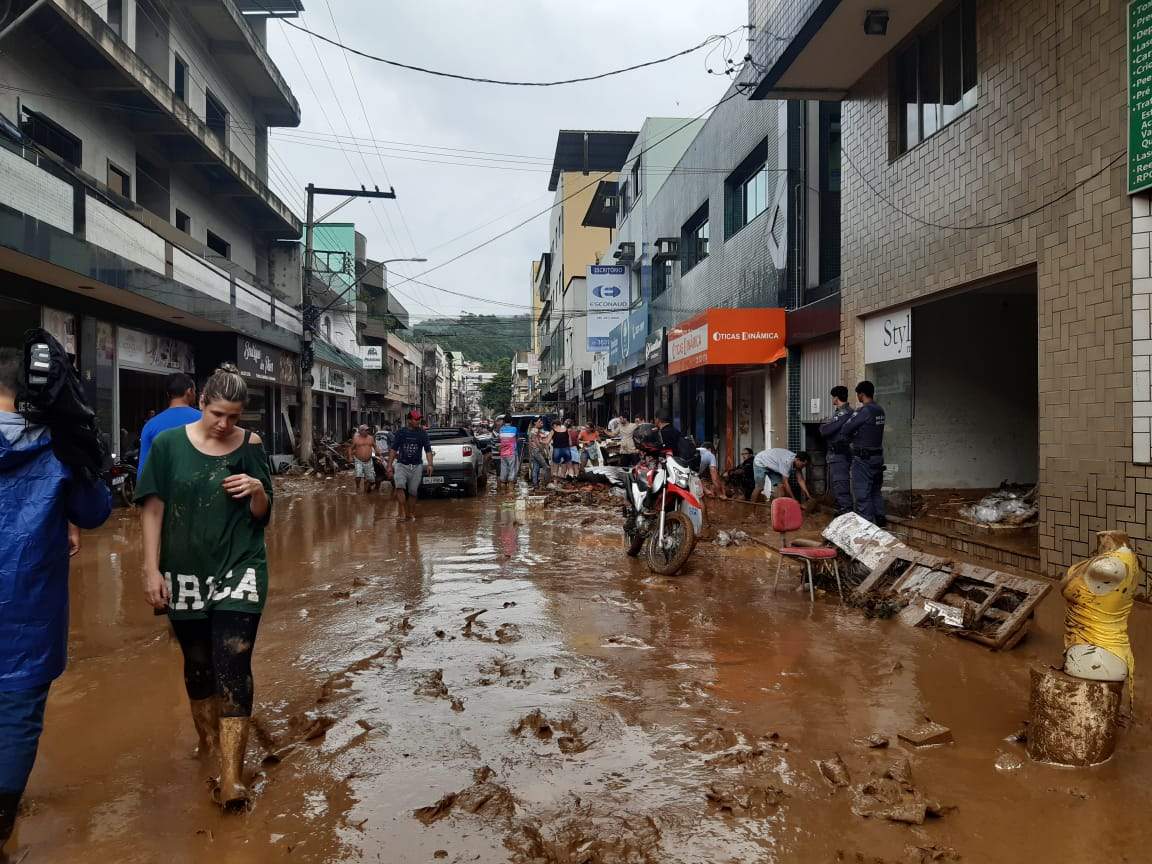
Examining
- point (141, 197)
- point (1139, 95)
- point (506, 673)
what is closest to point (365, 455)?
point (141, 197)

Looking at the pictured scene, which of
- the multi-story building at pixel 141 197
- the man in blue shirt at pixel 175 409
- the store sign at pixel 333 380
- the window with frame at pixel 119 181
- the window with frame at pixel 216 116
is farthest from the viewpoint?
the store sign at pixel 333 380

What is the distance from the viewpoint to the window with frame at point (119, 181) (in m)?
17.5

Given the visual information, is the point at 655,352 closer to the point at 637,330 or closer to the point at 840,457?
the point at 637,330

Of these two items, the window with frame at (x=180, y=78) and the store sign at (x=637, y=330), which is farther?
the store sign at (x=637, y=330)

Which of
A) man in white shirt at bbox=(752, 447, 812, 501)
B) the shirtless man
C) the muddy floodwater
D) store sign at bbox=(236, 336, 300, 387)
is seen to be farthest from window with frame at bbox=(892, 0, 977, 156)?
store sign at bbox=(236, 336, 300, 387)

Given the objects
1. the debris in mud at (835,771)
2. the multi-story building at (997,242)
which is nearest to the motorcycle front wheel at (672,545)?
the multi-story building at (997,242)

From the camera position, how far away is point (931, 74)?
977 cm

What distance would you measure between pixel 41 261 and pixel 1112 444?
13303 millimetres

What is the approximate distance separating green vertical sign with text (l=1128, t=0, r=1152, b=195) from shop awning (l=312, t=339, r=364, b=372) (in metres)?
26.4

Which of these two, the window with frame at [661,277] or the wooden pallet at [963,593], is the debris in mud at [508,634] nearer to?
the wooden pallet at [963,593]

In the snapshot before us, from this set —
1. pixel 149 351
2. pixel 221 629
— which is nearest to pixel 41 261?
pixel 149 351

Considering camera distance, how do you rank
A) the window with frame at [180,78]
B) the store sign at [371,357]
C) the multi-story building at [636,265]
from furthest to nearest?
the store sign at [371,357] < the multi-story building at [636,265] < the window with frame at [180,78]

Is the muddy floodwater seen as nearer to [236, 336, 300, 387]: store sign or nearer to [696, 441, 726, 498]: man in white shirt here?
→ [696, 441, 726, 498]: man in white shirt

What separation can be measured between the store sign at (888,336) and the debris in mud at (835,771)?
7.72 m
